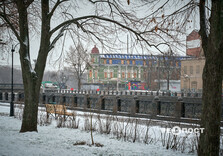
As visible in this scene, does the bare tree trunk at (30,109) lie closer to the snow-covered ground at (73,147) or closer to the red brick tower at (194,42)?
the snow-covered ground at (73,147)

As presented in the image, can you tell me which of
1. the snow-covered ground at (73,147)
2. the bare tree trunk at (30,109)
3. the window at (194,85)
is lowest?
the snow-covered ground at (73,147)

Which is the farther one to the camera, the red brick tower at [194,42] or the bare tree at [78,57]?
the bare tree at [78,57]

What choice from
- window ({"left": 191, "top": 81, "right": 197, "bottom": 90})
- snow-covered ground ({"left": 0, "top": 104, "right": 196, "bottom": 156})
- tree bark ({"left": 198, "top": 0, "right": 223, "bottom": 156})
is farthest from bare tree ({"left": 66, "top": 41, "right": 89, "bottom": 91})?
window ({"left": 191, "top": 81, "right": 197, "bottom": 90})

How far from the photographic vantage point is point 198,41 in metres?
8.33

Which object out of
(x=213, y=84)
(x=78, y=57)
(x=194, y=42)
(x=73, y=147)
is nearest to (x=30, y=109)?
(x=73, y=147)

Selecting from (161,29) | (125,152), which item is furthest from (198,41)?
(125,152)

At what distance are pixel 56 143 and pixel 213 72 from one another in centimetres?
541

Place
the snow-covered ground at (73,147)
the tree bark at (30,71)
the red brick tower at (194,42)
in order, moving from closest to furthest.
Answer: the snow-covered ground at (73,147), the red brick tower at (194,42), the tree bark at (30,71)

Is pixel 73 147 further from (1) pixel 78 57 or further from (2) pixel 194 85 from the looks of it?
(2) pixel 194 85

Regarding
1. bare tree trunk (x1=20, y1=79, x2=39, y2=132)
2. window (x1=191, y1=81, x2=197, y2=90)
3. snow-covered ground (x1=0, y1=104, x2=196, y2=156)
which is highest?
window (x1=191, y1=81, x2=197, y2=90)

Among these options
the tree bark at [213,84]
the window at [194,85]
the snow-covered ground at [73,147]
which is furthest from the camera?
the window at [194,85]

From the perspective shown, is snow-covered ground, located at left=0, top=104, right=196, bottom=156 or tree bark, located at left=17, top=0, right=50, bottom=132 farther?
tree bark, located at left=17, top=0, right=50, bottom=132

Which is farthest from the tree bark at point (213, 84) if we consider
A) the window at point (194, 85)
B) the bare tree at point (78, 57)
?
the window at point (194, 85)

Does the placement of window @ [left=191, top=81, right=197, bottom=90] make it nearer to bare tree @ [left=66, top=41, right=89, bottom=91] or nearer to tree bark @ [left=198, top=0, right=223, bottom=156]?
bare tree @ [left=66, top=41, right=89, bottom=91]
